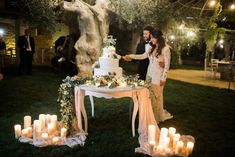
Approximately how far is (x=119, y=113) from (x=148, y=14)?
5275 mm

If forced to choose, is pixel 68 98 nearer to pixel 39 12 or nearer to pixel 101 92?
pixel 101 92

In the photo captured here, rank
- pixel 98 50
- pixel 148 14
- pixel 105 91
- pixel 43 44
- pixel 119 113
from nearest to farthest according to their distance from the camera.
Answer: pixel 105 91 → pixel 119 113 → pixel 148 14 → pixel 98 50 → pixel 43 44

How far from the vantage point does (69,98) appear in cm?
498

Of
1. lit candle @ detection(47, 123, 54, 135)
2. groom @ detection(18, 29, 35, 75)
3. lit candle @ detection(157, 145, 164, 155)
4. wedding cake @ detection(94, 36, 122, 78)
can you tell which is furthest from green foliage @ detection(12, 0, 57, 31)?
lit candle @ detection(157, 145, 164, 155)

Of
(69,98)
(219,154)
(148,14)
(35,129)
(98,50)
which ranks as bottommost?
(219,154)

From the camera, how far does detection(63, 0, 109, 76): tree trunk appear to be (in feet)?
37.1

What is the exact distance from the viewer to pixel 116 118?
20.6ft

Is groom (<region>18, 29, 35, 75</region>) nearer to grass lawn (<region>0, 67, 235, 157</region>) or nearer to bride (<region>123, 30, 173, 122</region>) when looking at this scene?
grass lawn (<region>0, 67, 235, 157</region>)

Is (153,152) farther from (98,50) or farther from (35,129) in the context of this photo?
(98,50)

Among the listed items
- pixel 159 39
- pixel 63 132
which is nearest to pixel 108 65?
pixel 159 39

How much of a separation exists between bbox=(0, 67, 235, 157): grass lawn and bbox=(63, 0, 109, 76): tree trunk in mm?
1940

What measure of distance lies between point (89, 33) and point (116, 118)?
6.19m

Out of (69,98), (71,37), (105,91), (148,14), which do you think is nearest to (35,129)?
(69,98)

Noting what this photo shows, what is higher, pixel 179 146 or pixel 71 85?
pixel 71 85
